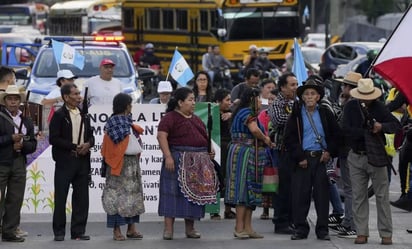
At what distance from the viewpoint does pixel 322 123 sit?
42.5 feet

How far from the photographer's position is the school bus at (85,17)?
149ft

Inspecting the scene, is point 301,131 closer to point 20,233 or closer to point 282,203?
point 282,203

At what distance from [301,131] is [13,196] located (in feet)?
10.1

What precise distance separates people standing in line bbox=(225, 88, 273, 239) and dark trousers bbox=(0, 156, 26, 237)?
2.17 m

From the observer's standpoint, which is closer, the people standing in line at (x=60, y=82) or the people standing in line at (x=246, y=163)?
the people standing in line at (x=246, y=163)

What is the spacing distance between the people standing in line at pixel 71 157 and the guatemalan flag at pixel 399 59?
318 centimetres

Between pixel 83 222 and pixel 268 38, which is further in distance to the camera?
pixel 268 38

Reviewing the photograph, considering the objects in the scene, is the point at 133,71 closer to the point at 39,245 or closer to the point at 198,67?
the point at 39,245

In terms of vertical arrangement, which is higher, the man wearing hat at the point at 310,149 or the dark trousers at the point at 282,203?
the man wearing hat at the point at 310,149

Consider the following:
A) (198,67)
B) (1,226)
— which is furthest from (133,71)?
(198,67)

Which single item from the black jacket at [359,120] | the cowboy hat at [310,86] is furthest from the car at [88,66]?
the black jacket at [359,120]

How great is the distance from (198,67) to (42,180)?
75.6ft

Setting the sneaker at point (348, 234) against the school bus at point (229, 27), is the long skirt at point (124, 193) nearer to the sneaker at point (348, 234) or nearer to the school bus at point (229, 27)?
the sneaker at point (348, 234)

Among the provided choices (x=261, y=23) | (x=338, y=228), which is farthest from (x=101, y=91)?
(x=261, y=23)
